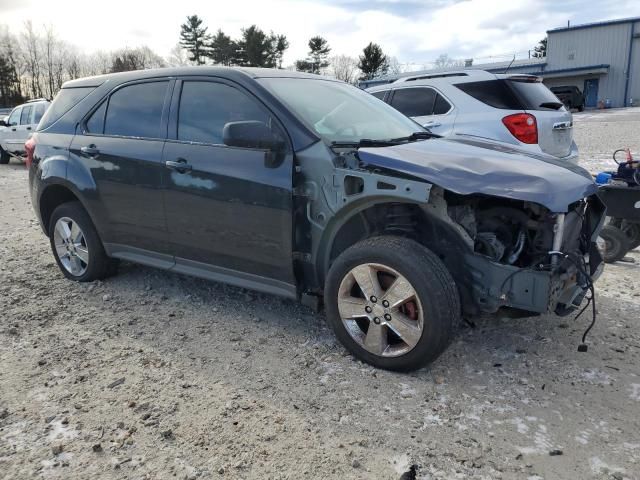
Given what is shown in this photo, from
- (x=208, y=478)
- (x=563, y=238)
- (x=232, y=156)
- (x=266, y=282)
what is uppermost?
(x=232, y=156)

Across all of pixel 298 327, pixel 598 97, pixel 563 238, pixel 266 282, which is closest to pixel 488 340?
pixel 563 238

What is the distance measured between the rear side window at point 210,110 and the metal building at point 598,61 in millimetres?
36653

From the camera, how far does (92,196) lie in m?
4.41

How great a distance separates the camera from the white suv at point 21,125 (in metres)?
15.2

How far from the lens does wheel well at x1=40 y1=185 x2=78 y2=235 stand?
15.7 ft

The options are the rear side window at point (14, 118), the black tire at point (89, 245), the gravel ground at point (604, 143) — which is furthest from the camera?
the rear side window at point (14, 118)

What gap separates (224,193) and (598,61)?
44015 mm

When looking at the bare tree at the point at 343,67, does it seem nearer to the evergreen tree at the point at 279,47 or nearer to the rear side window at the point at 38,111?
the evergreen tree at the point at 279,47

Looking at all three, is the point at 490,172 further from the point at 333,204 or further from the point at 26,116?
the point at 26,116

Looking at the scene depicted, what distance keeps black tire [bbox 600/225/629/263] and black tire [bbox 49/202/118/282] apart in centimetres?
465

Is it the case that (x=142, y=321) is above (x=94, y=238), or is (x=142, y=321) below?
below

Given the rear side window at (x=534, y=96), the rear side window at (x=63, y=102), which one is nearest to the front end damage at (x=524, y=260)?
the rear side window at (x=63, y=102)

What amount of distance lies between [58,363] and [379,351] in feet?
6.58

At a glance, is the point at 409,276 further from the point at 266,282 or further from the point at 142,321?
the point at 142,321
